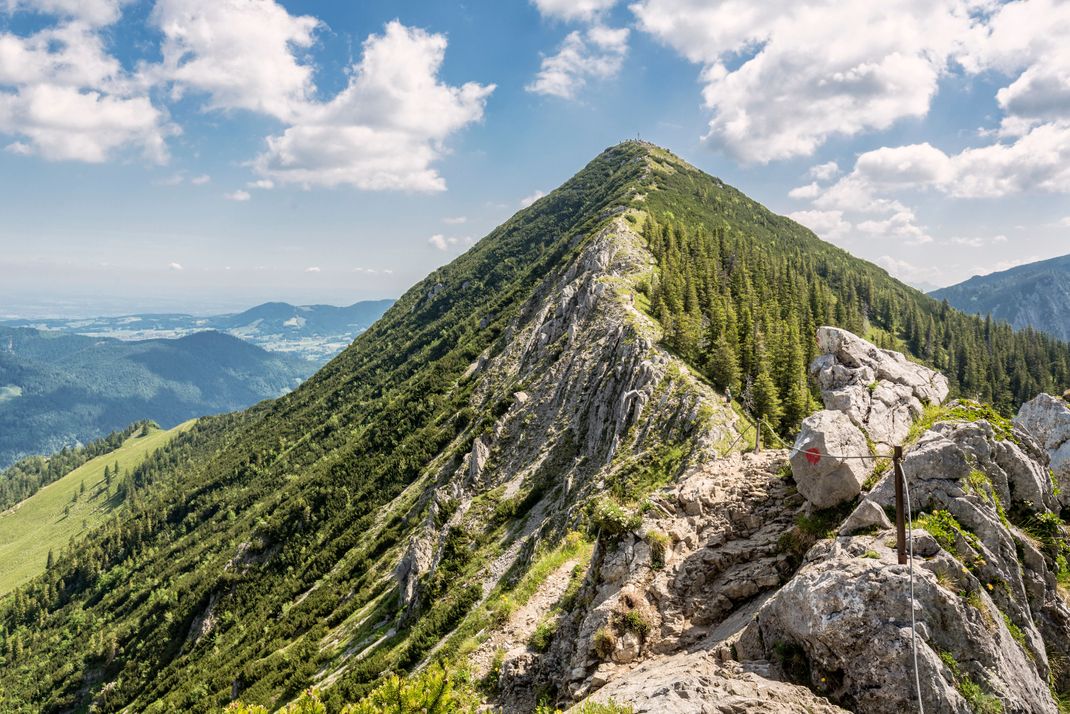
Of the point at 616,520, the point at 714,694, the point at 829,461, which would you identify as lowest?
the point at 714,694

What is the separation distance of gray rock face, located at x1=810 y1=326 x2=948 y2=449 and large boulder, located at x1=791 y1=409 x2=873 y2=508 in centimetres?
330

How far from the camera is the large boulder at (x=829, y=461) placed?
16.2 meters

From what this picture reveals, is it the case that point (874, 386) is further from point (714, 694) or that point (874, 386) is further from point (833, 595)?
point (714, 694)

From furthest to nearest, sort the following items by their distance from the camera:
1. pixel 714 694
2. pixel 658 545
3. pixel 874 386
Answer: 1. pixel 874 386
2. pixel 658 545
3. pixel 714 694

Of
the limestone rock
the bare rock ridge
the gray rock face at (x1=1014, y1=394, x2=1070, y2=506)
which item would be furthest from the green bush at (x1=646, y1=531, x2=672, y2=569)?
the gray rock face at (x1=1014, y1=394, x2=1070, y2=506)

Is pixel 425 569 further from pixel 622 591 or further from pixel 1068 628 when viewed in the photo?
pixel 1068 628

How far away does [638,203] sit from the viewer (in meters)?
151

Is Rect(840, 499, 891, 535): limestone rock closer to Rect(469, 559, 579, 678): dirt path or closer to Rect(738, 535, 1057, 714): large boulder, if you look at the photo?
Rect(738, 535, 1057, 714): large boulder

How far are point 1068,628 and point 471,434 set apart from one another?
64.2 meters

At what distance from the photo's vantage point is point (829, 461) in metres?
16.5

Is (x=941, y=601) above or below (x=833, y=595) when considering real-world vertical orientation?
above

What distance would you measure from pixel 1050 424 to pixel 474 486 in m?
49.8

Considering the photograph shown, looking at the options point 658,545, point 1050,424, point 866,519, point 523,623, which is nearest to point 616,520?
point 658,545

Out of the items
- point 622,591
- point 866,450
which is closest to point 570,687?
point 622,591
